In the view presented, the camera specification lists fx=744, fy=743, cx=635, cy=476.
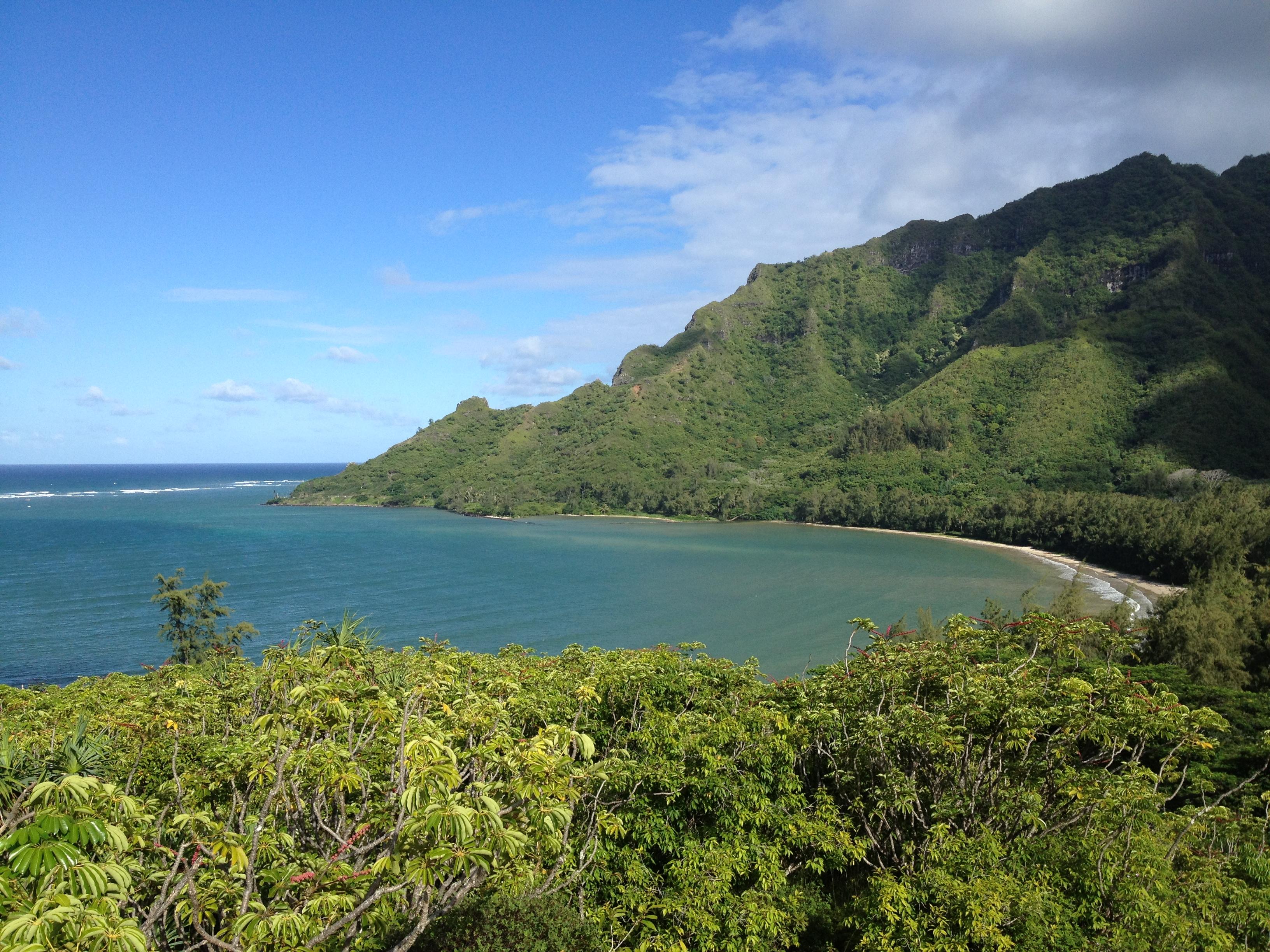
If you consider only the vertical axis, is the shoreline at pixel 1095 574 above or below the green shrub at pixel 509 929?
below

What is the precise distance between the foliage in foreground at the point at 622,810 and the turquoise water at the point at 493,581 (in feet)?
74.7

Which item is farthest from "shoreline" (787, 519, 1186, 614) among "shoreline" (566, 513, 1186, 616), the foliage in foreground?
the foliage in foreground

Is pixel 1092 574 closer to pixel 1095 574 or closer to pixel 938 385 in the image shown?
pixel 1095 574

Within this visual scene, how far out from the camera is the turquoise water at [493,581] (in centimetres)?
3991

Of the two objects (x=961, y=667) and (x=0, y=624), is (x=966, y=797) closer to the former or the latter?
(x=961, y=667)

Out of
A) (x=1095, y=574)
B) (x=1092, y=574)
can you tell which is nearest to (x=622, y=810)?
(x=1092, y=574)

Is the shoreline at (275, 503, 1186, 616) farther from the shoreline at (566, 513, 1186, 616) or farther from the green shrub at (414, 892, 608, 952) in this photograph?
the green shrub at (414, 892, 608, 952)

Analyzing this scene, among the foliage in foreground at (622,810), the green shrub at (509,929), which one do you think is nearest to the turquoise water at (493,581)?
the foliage in foreground at (622,810)

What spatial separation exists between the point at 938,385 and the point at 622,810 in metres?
114

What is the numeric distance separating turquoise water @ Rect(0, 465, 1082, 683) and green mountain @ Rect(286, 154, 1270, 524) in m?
17.1

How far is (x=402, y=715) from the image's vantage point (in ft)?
22.7

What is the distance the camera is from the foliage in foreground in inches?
205

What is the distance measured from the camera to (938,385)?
4412 inches

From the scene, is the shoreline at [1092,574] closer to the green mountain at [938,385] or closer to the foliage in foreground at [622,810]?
the green mountain at [938,385]
